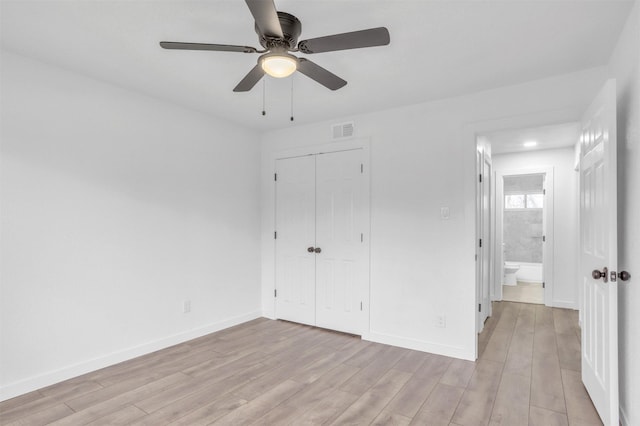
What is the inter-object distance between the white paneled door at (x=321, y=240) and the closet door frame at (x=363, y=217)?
0.16 ft

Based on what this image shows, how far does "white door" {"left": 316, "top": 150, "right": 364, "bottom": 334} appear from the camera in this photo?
13.3ft

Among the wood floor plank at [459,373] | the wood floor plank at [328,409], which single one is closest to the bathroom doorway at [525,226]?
the wood floor plank at [459,373]

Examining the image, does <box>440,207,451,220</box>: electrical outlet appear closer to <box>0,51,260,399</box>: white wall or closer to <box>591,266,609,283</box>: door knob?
<box>591,266,609,283</box>: door knob

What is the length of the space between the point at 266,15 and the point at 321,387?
8.39ft

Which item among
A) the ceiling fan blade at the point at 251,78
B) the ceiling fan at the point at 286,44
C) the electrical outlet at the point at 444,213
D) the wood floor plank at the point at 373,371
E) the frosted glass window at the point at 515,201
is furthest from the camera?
the frosted glass window at the point at 515,201

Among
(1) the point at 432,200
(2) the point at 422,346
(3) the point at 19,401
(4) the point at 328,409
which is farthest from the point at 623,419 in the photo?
(3) the point at 19,401

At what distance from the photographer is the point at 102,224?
3123 mm

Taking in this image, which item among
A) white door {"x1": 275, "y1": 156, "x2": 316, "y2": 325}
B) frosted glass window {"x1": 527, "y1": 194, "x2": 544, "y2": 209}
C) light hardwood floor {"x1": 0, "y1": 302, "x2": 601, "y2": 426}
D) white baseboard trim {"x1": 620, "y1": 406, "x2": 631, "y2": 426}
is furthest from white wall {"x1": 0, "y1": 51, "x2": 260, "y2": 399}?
frosted glass window {"x1": 527, "y1": 194, "x2": 544, "y2": 209}

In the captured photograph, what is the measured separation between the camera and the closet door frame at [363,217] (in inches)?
154

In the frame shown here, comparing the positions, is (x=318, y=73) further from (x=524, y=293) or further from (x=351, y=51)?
(x=524, y=293)

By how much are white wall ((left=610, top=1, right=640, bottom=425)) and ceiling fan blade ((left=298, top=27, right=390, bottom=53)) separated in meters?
1.40

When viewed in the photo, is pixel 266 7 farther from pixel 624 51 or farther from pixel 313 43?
pixel 624 51

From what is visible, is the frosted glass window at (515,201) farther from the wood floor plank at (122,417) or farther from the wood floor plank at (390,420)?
the wood floor plank at (122,417)

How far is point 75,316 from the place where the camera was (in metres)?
2.92
